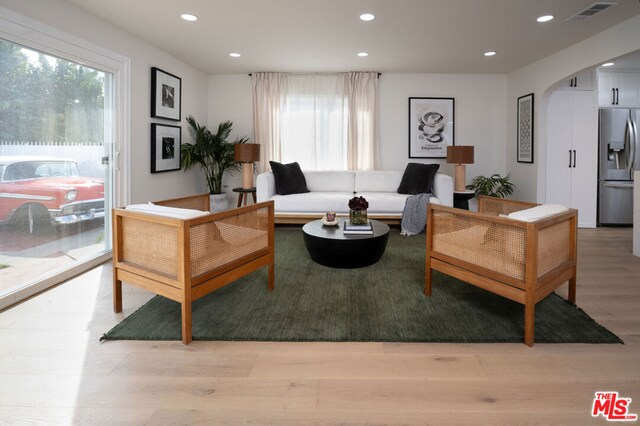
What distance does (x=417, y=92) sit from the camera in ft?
20.6

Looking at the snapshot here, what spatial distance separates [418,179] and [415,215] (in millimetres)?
718

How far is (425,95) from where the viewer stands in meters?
6.29

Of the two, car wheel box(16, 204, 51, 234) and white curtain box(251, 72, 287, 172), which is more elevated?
white curtain box(251, 72, 287, 172)

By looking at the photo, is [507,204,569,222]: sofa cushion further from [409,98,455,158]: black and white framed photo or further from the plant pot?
the plant pot

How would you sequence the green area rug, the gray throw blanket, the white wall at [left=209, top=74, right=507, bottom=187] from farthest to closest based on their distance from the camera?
the white wall at [left=209, top=74, right=507, bottom=187], the gray throw blanket, the green area rug

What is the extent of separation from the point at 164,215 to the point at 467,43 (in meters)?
4.06

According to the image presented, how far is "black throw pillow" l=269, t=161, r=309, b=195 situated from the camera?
18.2ft

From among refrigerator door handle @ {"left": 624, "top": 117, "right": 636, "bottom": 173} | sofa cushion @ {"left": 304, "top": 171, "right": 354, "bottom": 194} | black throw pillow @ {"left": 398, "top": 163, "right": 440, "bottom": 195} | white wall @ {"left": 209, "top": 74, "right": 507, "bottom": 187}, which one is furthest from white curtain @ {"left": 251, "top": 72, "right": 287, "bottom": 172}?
refrigerator door handle @ {"left": 624, "top": 117, "right": 636, "bottom": 173}

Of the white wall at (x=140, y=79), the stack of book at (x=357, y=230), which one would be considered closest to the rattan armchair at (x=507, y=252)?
the stack of book at (x=357, y=230)

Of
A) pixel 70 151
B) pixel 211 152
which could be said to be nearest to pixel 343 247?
pixel 70 151

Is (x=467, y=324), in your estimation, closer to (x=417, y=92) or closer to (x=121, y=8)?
(x=121, y=8)

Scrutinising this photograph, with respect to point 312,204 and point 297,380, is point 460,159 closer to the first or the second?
point 312,204

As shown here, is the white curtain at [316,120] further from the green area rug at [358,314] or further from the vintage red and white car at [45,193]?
the green area rug at [358,314]

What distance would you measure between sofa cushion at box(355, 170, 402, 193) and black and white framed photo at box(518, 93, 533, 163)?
1789 millimetres
